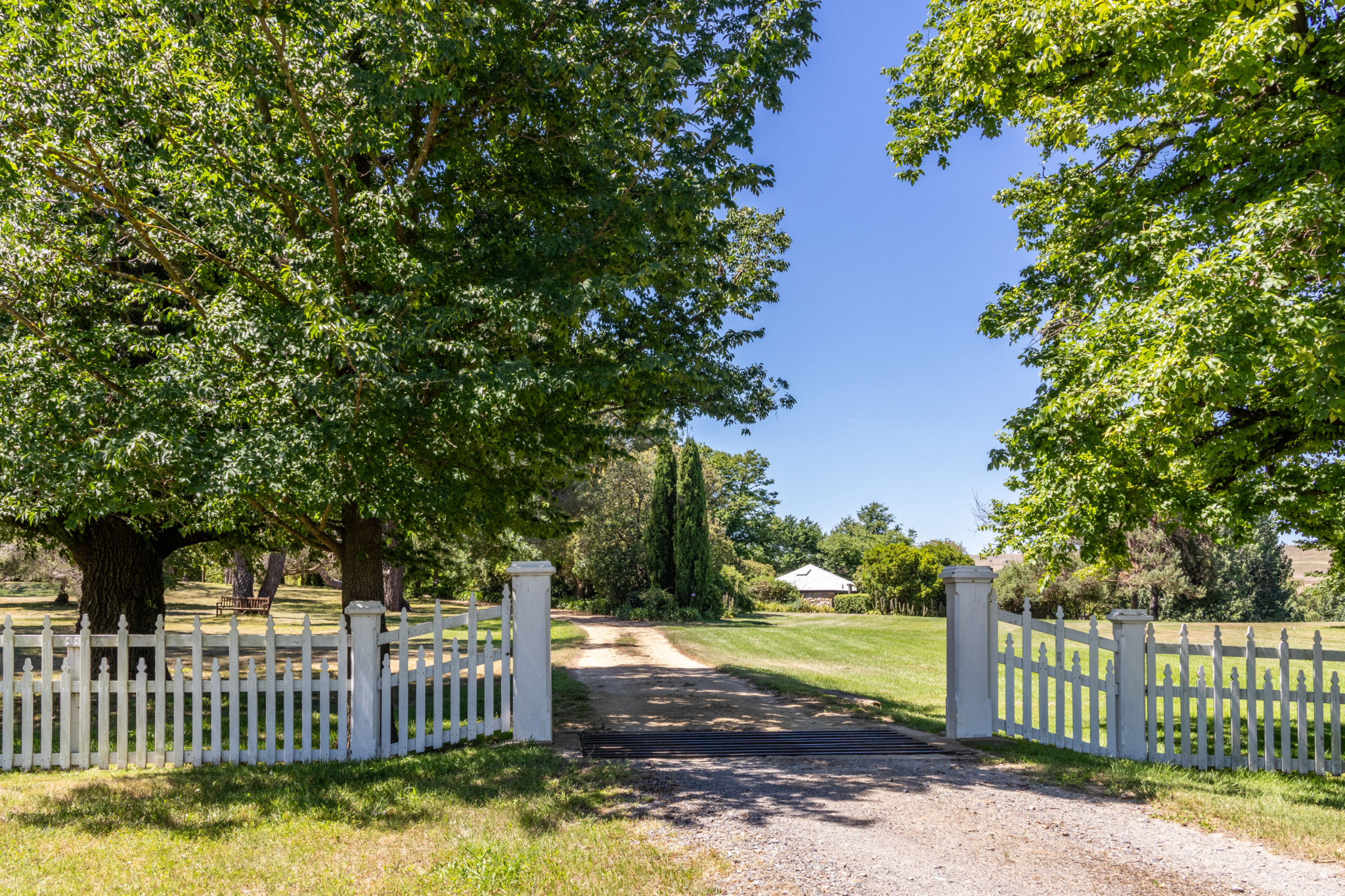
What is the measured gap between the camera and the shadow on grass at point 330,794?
534 centimetres

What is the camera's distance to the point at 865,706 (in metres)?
10.4

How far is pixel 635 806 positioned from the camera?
18.1 ft

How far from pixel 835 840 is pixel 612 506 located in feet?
93.0

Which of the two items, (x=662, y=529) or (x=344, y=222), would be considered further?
(x=662, y=529)

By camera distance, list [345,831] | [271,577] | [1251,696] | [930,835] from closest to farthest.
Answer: [930,835] → [345,831] → [1251,696] → [271,577]

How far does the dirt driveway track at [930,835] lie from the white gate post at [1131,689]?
1491mm

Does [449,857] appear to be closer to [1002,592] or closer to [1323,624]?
[1002,592]

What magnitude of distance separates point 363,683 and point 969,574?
590cm

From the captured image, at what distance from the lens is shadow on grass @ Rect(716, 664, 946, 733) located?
919 centimetres

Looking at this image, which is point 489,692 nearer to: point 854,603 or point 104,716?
point 104,716

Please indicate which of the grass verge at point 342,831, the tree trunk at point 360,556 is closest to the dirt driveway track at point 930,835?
the grass verge at point 342,831

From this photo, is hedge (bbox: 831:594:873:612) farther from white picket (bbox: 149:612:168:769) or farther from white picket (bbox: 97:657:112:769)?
white picket (bbox: 97:657:112:769)

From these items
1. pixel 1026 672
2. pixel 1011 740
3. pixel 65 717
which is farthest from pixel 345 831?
pixel 1011 740

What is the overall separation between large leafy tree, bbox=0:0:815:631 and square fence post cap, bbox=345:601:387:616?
0.86 m
